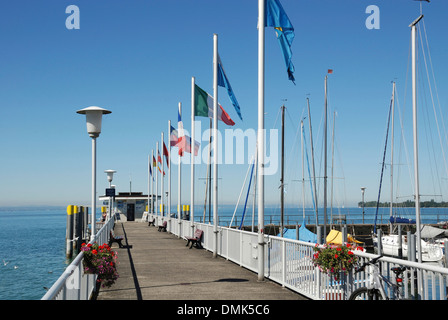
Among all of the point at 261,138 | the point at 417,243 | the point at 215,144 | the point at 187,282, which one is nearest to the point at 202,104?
the point at 215,144

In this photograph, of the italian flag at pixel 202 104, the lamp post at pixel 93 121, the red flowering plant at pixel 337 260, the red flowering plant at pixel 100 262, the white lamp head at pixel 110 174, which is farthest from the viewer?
the white lamp head at pixel 110 174

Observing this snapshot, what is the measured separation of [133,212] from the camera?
2453 inches

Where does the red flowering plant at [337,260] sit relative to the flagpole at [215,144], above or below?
below

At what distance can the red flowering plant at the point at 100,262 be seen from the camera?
31.7 ft

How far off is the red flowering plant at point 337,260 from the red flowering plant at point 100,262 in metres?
4.30

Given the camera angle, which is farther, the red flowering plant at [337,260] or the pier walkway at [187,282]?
the pier walkway at [187,282]

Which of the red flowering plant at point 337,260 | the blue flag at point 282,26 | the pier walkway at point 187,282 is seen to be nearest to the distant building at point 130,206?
the pier walkway at point 187,282

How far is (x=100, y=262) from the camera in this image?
32.3 ft

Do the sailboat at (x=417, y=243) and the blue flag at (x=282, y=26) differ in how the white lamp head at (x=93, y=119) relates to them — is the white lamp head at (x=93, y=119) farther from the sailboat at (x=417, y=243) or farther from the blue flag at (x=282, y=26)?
the sailboat at (x=417, y=243)

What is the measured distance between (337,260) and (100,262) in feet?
15.3

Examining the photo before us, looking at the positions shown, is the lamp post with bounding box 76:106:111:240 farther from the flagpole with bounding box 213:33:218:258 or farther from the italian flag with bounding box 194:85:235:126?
the italian flag with bounding box 194:85:235:126

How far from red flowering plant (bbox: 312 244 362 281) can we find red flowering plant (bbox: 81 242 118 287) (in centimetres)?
430
